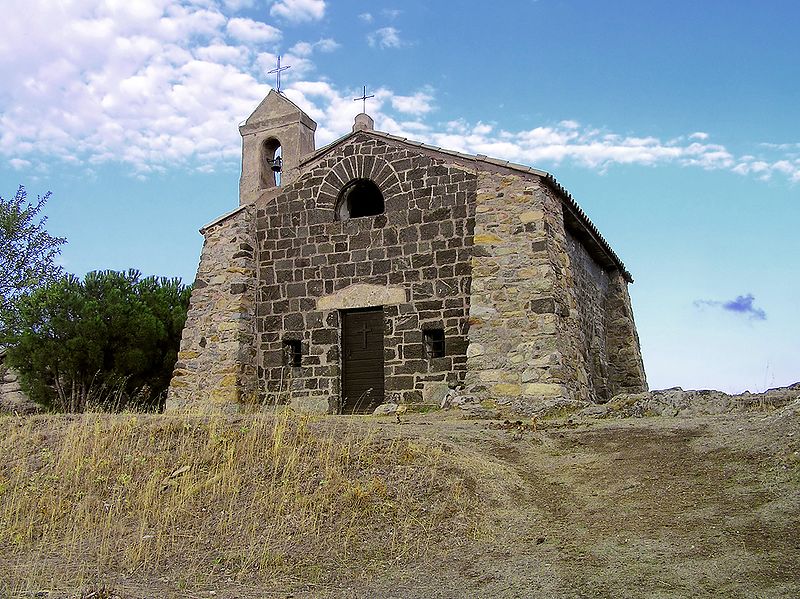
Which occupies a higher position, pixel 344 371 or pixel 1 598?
pixel 344 371

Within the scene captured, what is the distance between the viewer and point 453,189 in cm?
1425

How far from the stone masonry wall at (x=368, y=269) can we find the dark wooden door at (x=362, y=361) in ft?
0.64

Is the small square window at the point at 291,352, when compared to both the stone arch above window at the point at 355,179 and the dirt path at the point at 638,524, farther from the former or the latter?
the dirt path at the point at 638,524

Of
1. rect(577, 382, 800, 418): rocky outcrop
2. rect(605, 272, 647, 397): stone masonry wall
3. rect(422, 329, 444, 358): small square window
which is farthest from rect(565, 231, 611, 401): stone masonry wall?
rect(422, 329, 444, 358): small square window

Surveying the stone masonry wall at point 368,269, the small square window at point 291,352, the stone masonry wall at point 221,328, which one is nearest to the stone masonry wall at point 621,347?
the stone masonry wall at point 368,269

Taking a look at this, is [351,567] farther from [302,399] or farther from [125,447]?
[302,399]

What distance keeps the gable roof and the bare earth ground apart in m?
6.17

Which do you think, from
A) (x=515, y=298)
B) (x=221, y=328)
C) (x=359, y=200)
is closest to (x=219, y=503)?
(x=515, y=298)

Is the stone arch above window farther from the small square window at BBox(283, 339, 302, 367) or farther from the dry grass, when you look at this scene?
the dry grass

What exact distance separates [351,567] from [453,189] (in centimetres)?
925

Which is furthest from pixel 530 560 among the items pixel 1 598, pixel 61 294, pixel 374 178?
pixel 61 294

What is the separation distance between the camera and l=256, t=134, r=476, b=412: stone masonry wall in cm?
1388

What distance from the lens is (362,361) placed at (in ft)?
47.6

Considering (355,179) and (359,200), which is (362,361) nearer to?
(359,200)
